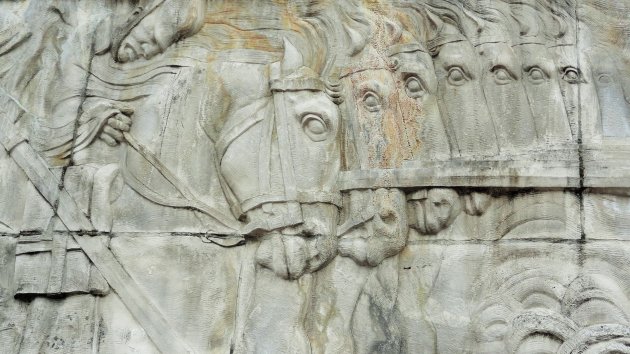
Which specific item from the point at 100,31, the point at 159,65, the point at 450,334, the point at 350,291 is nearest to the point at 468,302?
the point at 450,334

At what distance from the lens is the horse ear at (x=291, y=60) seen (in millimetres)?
7457

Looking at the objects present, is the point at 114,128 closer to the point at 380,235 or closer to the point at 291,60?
the point at 291,60

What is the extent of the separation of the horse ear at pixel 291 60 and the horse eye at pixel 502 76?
141cm

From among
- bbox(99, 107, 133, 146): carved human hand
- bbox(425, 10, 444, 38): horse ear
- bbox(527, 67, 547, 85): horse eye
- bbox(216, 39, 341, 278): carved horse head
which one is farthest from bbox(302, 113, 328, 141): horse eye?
bbox(527, 67, 547, 85): horse eye

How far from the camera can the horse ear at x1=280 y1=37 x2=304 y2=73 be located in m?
7.46

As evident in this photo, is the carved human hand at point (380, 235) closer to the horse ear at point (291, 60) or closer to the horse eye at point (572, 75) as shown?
the horse ear at point (291, 60)

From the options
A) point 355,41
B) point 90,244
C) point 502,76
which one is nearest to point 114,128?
point 90,244

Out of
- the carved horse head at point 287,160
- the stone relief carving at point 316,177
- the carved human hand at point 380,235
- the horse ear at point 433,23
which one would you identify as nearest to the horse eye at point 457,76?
the stone relief carving at point 316,177

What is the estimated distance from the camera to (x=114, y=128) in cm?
748

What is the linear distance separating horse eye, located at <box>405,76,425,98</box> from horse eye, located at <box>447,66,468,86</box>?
235 millimetres

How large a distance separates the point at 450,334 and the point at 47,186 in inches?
118

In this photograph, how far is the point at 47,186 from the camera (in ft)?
24.1

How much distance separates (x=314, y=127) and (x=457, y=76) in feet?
3.68

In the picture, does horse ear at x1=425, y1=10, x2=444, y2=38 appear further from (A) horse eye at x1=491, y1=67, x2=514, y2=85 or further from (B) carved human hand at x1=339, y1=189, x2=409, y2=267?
(B) carved human hand at x1=339, y1=189, x2=409, y2=267
